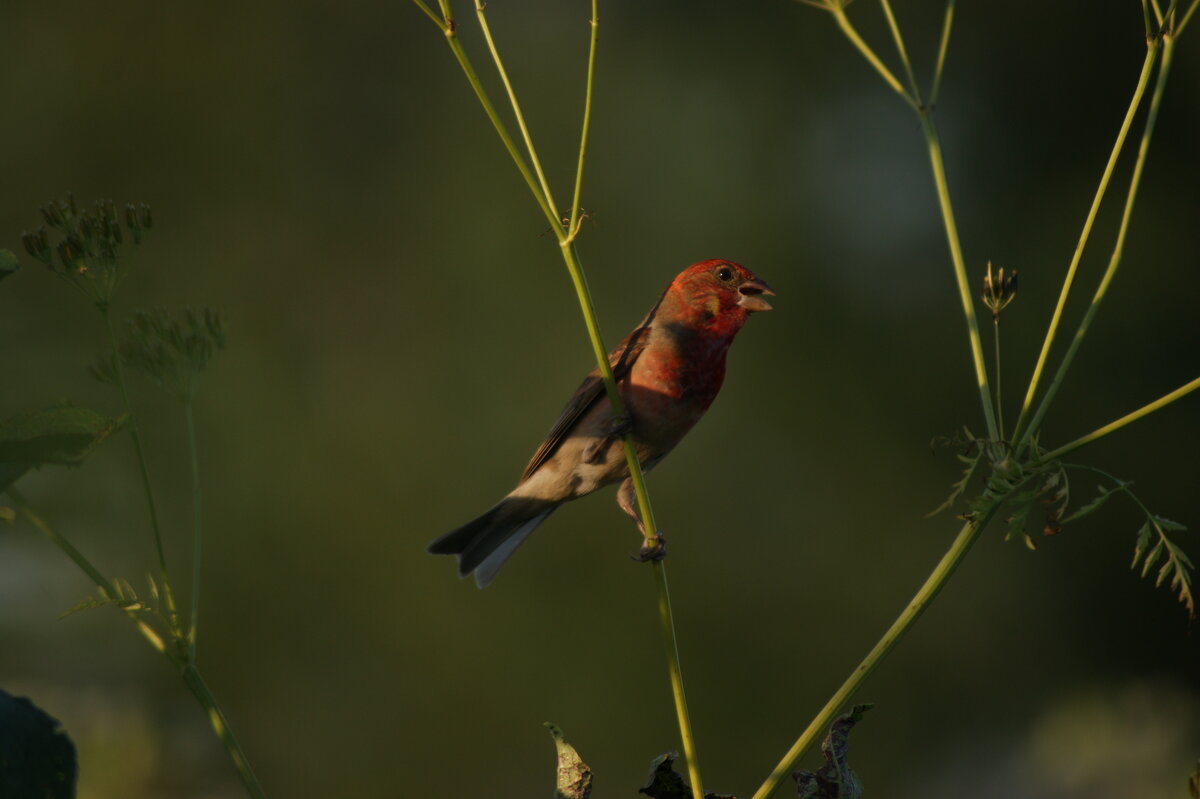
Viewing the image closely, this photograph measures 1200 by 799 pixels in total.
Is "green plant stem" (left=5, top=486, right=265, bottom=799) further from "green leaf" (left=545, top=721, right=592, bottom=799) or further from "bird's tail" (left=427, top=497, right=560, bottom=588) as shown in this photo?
"bird's tail" (left=427, top=497, right=560, bottom=588)

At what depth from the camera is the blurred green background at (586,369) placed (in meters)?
9.54

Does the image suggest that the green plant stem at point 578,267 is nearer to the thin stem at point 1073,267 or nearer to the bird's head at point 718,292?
the thin stem at point 1073,267

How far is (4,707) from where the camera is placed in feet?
4.92

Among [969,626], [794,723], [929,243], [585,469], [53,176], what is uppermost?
[929,243]

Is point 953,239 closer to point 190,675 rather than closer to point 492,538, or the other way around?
point 190,675

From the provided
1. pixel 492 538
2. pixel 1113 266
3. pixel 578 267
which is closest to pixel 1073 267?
pixel 1113 266

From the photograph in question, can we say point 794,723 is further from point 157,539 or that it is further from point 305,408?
point 157,539

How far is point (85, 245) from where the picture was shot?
2.43 m

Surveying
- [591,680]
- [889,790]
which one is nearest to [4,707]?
[591,680]

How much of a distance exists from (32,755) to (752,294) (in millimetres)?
3194

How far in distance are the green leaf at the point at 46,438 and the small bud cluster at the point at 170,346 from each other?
2.86 ft

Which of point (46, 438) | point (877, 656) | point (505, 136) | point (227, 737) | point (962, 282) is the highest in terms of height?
point (962, 282)

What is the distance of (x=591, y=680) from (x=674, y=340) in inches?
228

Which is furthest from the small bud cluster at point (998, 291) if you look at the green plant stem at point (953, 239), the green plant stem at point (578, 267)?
the green plant stem at point (578, 267)
